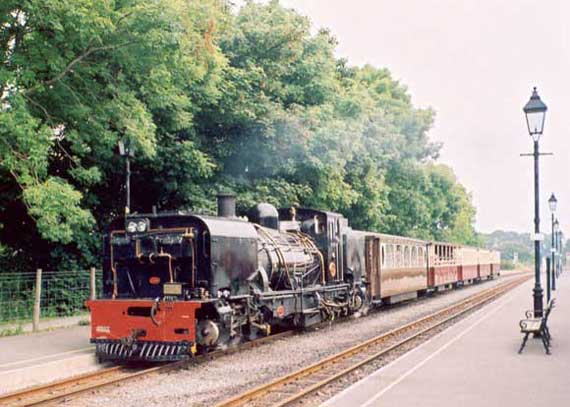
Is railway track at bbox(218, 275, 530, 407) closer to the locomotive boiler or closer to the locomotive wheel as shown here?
the locomotive wheel

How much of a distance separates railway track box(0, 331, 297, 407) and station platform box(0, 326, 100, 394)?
0.53 m

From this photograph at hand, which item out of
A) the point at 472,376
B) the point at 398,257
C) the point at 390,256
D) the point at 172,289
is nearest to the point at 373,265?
the point at 390,256

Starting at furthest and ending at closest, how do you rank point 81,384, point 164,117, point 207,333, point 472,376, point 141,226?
point 164,117, point 141,226, point 207,333, point 81,384, point 472,376

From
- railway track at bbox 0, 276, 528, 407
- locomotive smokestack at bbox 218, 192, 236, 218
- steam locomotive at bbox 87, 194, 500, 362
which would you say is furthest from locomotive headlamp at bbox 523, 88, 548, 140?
locomotive smokestack at bbox 218, 192, 236, 218

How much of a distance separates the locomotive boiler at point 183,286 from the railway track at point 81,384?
0.27m

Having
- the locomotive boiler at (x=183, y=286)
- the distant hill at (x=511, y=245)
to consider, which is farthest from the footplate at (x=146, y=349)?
the distant hill at (x=511, y=245)

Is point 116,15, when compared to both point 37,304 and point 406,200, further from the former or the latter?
point 406,200

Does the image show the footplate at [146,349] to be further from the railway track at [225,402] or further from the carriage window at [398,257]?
the carriage window at [398,257]

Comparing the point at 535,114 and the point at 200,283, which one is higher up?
the point at 535,114

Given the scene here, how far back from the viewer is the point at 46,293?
18016 mm

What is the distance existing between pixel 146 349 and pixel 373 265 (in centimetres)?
1175

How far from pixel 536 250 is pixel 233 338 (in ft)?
23.0

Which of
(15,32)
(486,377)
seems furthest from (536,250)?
(15,32)

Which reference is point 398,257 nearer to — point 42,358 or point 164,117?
point 164,117
